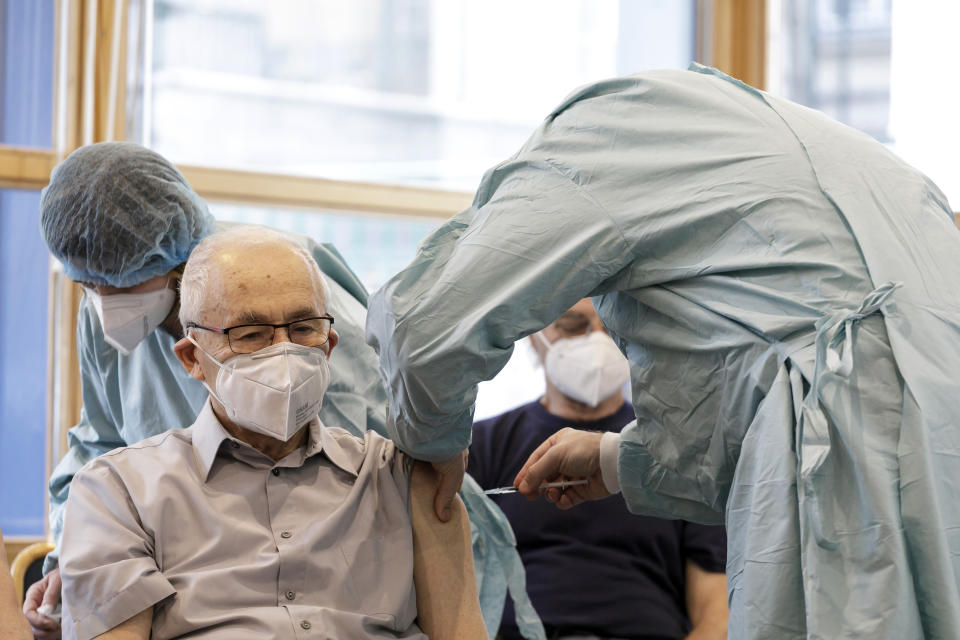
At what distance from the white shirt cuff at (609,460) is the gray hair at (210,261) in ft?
1.80

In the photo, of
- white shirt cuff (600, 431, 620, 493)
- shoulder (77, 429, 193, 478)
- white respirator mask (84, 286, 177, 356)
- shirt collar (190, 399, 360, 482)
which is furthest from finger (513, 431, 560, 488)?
white respirator mask (84, 286, 177, 356)

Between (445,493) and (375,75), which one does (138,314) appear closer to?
(445,493)

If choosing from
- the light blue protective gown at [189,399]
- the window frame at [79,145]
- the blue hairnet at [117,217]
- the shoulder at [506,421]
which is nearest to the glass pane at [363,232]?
the window frame at [79,145]

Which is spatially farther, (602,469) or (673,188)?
(602,469)

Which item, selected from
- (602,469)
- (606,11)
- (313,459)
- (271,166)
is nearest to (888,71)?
(606,11)

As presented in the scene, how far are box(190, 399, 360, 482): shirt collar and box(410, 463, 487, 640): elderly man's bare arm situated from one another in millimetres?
128

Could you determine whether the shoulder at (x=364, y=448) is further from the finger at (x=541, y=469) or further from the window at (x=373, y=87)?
the window at (x=373, y=87)

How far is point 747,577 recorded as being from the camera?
4.40 ft

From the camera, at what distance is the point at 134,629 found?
1.59 metres

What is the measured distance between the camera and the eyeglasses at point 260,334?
1.73m

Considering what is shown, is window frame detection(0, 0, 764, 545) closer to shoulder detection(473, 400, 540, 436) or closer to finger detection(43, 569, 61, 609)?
shoulder detection(473, 400, 540, 436)

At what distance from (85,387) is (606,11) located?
2599mm

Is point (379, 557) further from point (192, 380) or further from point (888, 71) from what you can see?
point (888, 71)

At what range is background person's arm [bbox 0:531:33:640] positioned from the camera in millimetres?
1584
